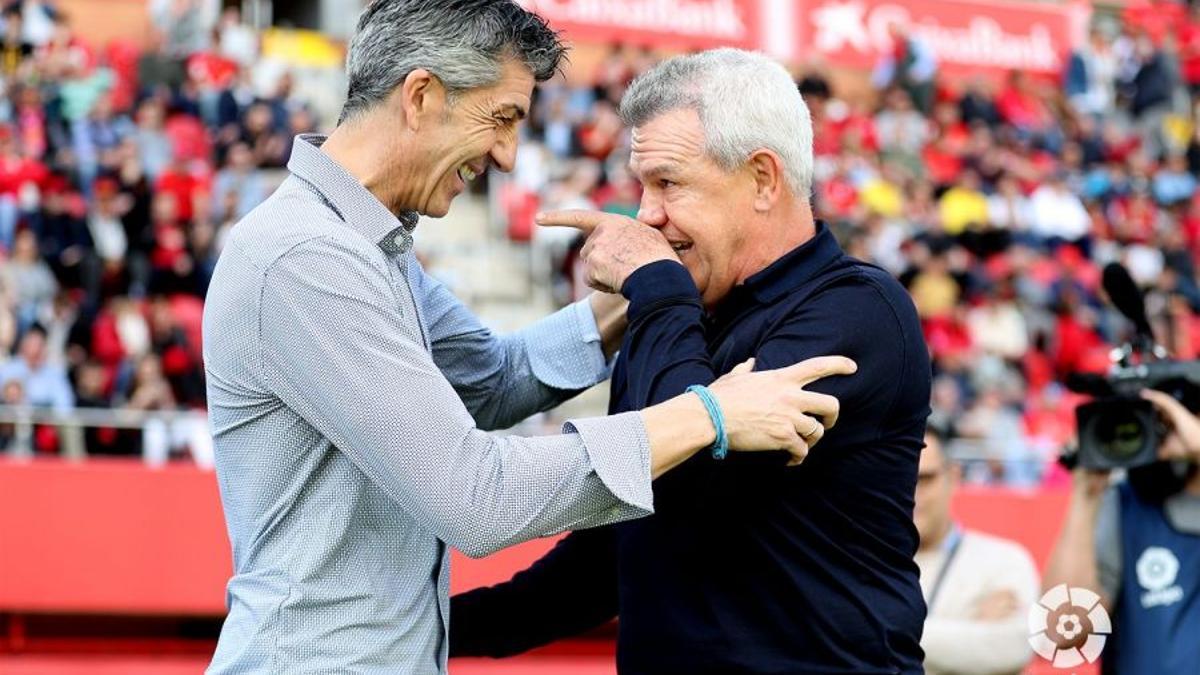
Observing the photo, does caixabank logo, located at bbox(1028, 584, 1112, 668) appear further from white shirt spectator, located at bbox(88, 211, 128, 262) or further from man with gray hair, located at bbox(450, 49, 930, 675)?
white shirt spectator, located at bbox(88, 211, 128, 262)

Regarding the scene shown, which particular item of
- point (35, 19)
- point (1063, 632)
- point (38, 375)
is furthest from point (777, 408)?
point (35, 19)

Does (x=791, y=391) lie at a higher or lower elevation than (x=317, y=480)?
higher

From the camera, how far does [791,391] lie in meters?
2.81

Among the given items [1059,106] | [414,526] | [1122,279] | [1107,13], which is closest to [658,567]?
[414,526]

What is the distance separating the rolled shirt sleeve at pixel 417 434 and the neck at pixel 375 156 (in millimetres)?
255

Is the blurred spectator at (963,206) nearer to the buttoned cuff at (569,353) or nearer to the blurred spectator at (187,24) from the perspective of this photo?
the blurred spectator at (187,24)

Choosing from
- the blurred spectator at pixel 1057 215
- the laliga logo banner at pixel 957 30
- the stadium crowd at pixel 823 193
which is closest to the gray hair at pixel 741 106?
the stadium crowd at pixel 823 193

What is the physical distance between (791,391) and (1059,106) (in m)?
19.7

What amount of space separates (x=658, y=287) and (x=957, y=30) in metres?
20.5

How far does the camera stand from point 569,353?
361 cm

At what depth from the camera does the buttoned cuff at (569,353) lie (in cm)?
360

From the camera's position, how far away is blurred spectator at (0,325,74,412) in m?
10.6

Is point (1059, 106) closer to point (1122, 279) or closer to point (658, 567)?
point (1122, 279)

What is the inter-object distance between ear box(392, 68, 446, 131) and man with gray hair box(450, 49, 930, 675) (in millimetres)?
399
